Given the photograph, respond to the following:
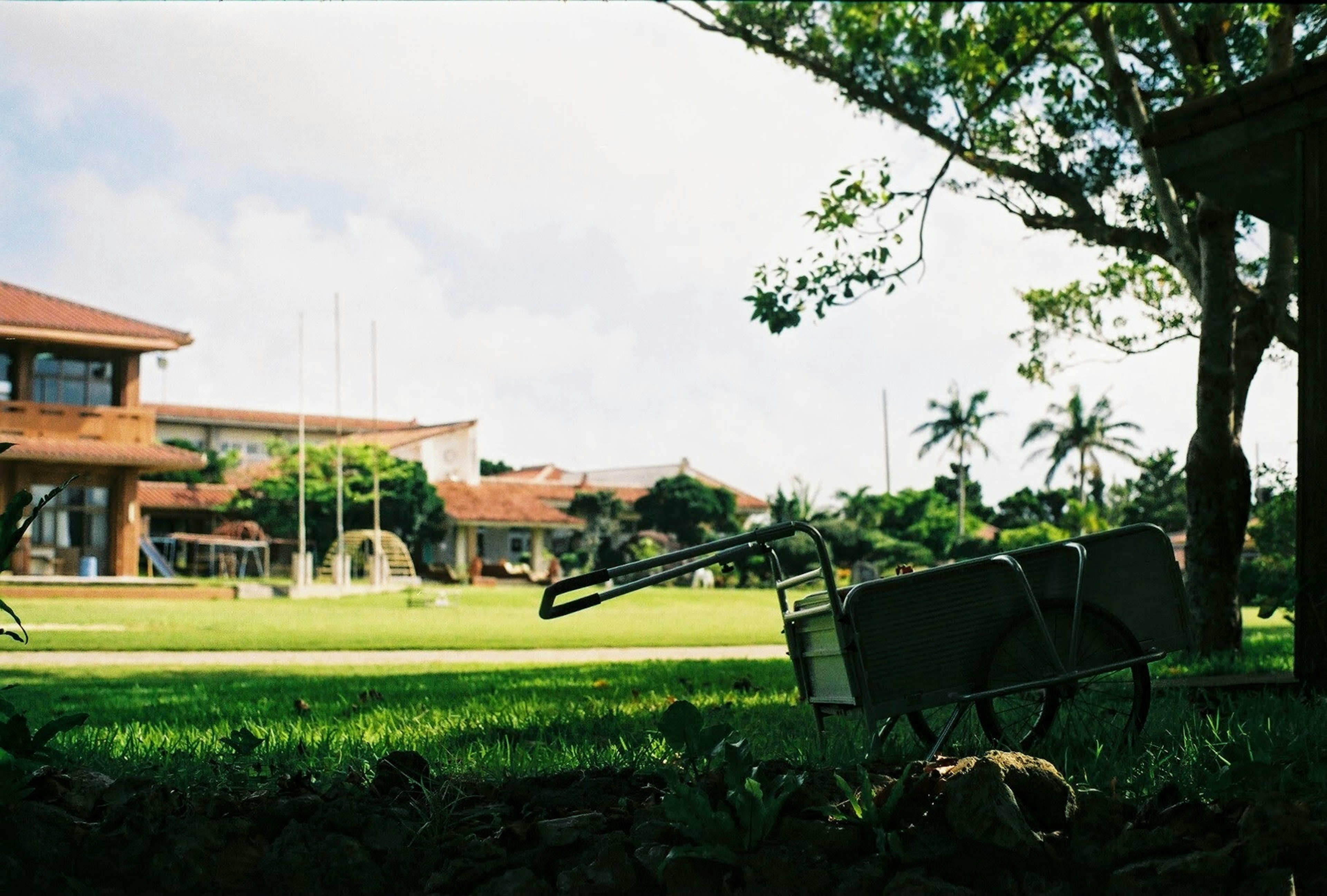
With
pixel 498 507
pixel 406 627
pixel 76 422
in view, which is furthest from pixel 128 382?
pixel 406 627

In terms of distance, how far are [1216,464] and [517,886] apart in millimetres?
8807

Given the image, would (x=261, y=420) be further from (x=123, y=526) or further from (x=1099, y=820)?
(x=1099, y=820)

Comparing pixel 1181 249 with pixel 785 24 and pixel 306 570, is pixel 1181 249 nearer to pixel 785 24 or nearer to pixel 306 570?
pixel 785 24

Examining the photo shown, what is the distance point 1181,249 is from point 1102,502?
59845 mm

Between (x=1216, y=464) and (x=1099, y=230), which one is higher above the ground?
(x=1099, y=230)

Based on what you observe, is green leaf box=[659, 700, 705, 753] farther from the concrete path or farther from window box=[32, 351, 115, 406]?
window box=[32, 351, 115, 406]

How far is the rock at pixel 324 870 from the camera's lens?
3.05 m

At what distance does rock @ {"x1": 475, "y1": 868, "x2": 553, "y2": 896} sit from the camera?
296 cm

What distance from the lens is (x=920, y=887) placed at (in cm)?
284

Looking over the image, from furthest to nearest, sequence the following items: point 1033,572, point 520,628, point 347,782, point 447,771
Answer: point 520,628
point 1033,572
point 447,771
point 347,782

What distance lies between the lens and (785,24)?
12367 millimetres

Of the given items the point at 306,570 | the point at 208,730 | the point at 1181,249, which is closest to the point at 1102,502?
the point at 306,570

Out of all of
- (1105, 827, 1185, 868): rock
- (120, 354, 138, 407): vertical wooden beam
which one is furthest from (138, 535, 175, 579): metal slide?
(1105, 827, 1185, 868): rock

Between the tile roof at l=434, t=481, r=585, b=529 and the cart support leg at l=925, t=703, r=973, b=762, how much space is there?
46510mm
